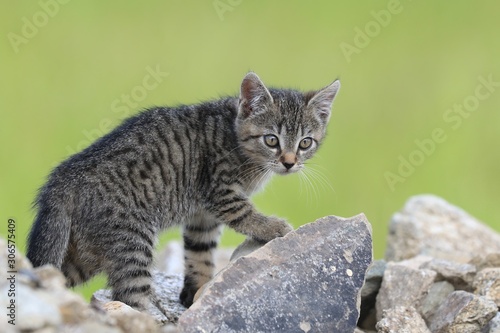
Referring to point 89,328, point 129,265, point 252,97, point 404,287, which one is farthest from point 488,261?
point 89,328

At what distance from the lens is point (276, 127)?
549 centimetres

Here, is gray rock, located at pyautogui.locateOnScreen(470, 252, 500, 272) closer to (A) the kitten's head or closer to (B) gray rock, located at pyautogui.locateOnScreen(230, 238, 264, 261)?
(A) the kitten's head

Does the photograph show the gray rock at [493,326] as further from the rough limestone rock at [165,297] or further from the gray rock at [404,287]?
the rough limestone rock at [165,297]

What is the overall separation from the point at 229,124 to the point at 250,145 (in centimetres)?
26

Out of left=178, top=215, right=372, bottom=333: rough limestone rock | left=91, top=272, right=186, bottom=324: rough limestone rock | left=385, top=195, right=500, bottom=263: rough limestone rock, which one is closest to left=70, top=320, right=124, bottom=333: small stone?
left=178, top=215, right=372, bottom=333: rough limestone rock

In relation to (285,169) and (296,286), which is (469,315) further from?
(285,169)

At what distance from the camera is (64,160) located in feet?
17.1

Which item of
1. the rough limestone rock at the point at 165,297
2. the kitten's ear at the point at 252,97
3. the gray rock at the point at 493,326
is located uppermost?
the kitten's ear at the point at 252,97

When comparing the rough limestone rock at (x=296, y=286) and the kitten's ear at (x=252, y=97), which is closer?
the rough limestone rock at (x=296, y=286)

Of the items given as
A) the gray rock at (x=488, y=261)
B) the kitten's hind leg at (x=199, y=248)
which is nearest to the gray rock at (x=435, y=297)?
the gray rock at (x=488, y=261)

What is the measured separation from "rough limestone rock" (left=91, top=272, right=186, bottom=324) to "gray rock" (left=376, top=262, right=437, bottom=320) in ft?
4.02

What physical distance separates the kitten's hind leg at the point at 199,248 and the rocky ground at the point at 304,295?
7.3 inches

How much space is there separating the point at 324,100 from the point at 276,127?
1.63 feet

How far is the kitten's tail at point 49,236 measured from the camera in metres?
4.74
